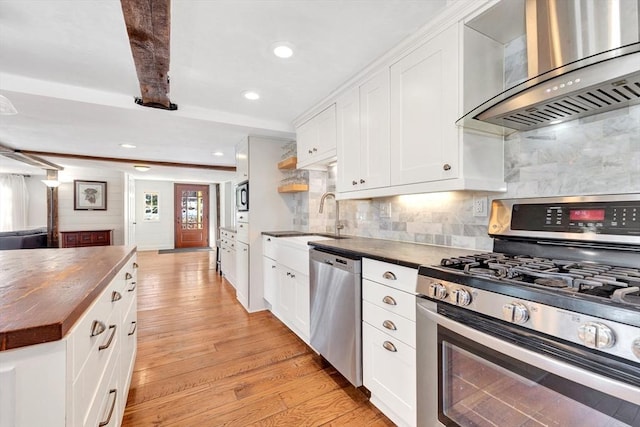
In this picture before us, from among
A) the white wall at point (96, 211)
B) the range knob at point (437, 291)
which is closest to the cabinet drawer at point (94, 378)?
the range knob at point (437, 291)

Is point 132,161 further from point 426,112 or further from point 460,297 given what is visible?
point 460,297

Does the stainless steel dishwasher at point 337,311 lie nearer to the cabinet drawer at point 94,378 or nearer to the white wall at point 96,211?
the cabinet drawer at point 94,378

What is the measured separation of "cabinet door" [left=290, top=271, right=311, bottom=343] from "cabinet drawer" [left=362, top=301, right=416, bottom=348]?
29.8 inches

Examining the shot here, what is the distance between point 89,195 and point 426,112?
26.8 feet

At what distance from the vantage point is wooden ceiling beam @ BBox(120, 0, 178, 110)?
1281 mm

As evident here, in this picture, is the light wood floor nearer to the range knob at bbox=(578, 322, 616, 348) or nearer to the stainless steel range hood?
the range knob at bbox=(578, 322, 616, 348)

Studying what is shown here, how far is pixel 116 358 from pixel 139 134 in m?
2.93

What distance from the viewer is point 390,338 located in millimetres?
1521

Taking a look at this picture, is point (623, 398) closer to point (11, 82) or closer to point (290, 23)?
point (290, 23)

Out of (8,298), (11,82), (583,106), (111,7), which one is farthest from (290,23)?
(11,82)

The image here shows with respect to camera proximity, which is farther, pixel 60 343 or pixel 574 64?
pixel 574 64

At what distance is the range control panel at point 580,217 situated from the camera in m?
1.11

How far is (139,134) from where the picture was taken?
137 inches

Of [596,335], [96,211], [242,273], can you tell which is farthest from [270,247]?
[96,211]
